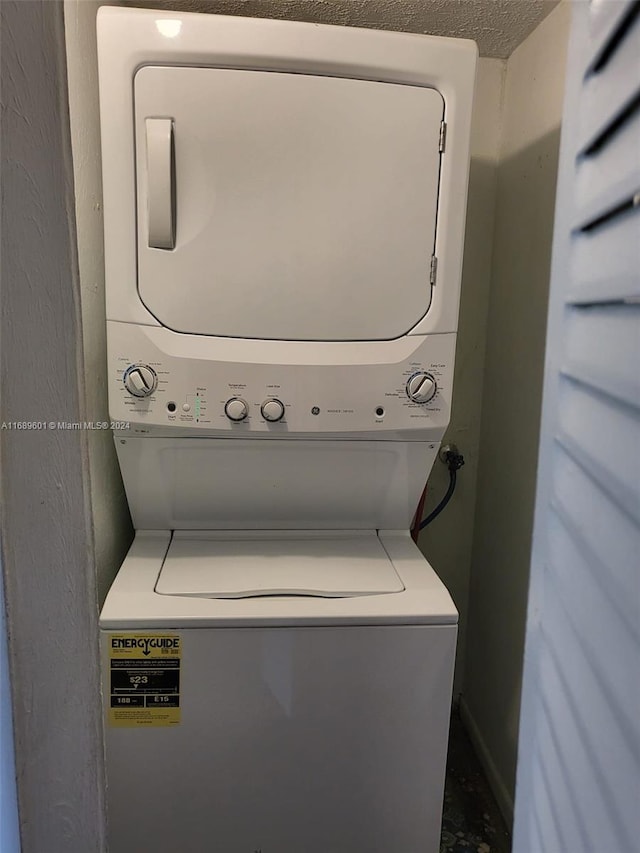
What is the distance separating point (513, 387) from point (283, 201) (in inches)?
32.8

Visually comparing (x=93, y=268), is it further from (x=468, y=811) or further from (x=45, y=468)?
(x=468, y=811)

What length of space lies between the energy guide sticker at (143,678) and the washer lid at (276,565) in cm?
10

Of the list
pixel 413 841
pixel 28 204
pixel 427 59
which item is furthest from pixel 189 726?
pixel 427 59

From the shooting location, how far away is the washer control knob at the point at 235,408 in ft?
4.15

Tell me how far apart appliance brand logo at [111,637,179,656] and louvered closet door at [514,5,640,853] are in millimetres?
705

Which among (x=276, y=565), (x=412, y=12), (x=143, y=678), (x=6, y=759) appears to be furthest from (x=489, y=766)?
(x=412, y=12)

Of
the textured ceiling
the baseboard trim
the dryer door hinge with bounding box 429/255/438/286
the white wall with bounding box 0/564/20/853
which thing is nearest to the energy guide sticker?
the white wall with bounding box 0/564/20/853

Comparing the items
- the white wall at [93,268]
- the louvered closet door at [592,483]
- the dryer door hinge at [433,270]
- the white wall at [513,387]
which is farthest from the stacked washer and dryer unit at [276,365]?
the louvered closet door at [592,483]

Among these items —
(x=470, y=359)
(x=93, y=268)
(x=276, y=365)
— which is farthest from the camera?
(x=470, y=359)

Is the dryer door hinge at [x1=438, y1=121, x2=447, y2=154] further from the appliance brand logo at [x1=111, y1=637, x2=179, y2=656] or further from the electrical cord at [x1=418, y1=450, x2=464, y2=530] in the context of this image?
the appliance brand logo at [x1=111, y1=637, x2=179, y2=656]

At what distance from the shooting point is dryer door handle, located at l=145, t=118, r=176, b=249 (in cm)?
117

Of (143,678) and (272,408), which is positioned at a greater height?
(272,408)

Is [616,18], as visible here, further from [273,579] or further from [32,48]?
[273,579]

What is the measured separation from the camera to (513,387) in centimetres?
170
